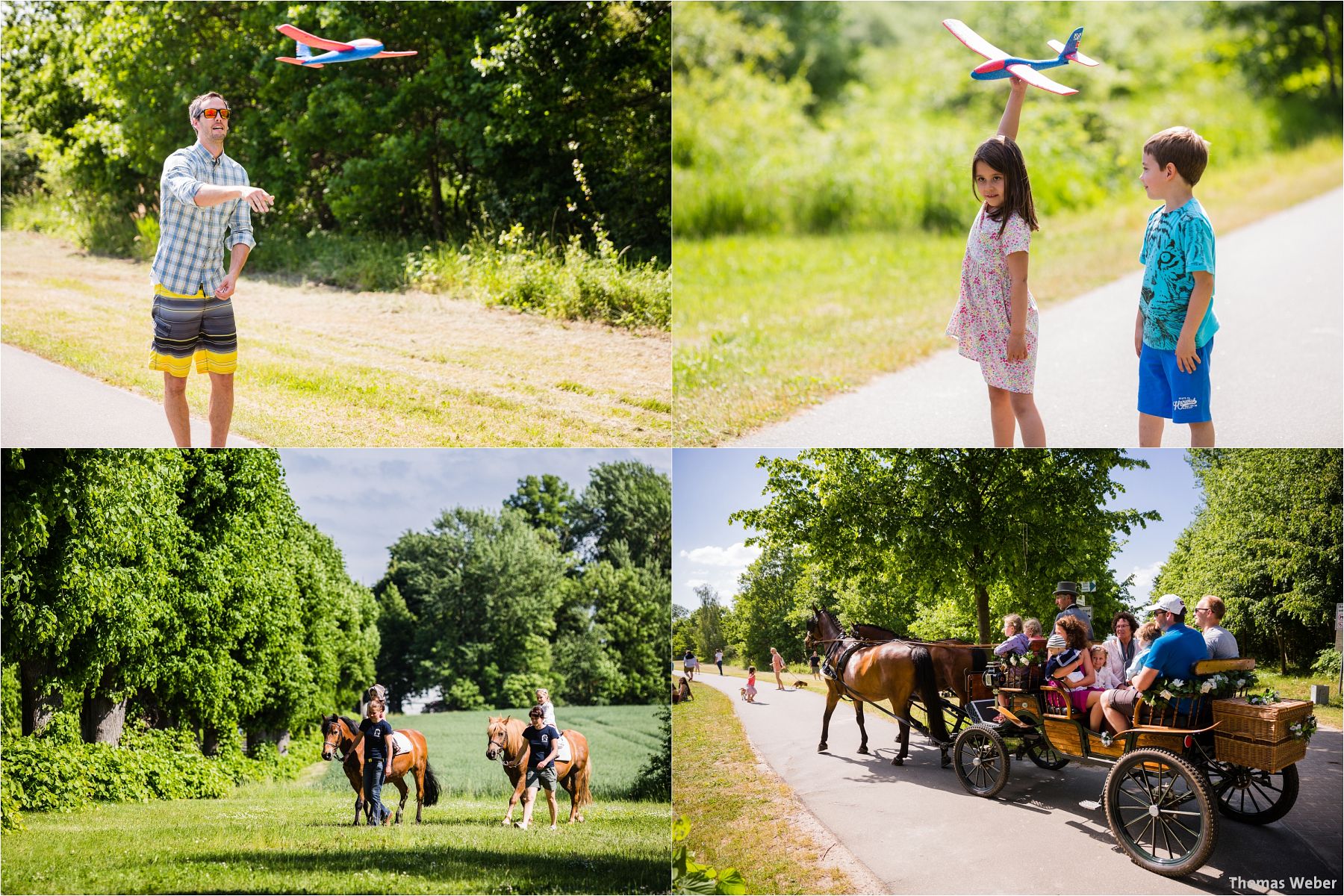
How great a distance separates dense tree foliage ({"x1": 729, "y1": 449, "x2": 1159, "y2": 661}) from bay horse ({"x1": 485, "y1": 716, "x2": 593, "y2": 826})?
4.36ft

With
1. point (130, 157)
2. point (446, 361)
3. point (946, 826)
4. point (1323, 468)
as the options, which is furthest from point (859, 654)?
point (130, 157)

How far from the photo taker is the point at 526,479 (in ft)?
22.5

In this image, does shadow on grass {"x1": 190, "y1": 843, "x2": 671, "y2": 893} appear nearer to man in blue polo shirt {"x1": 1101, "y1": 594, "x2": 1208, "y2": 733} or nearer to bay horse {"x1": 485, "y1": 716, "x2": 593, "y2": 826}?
bay horse {"x1": 485, "y1": 716, "x2": 593, "y2": 826}

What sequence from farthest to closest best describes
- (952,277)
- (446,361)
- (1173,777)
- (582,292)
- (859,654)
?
1. (952,277)
2. (582,292)
3. (446,361)
4. (859,654)
5. (1173,777)

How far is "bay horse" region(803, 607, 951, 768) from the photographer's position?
19.7 ft

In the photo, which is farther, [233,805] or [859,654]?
[233,805]

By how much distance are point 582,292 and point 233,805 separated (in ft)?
14.1

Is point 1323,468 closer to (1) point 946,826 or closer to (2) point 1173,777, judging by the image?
(2) point 1173,777

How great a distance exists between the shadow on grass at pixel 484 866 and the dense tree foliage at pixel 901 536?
1.51 meters

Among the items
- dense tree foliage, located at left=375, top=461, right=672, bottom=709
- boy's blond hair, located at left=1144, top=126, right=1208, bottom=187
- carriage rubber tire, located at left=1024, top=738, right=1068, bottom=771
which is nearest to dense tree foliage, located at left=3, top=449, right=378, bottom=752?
dense tree foliage, located at left=375, top=461, right=672, bottom=709

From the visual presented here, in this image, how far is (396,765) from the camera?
659cm

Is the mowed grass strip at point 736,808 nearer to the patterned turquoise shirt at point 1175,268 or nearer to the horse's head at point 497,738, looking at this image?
the horse's head at point 497,738

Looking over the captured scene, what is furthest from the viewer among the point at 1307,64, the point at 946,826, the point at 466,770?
the point at 1307,64

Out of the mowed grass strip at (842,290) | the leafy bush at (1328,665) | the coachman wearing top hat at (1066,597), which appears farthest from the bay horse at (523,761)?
the leafy bush at (1328,665)
